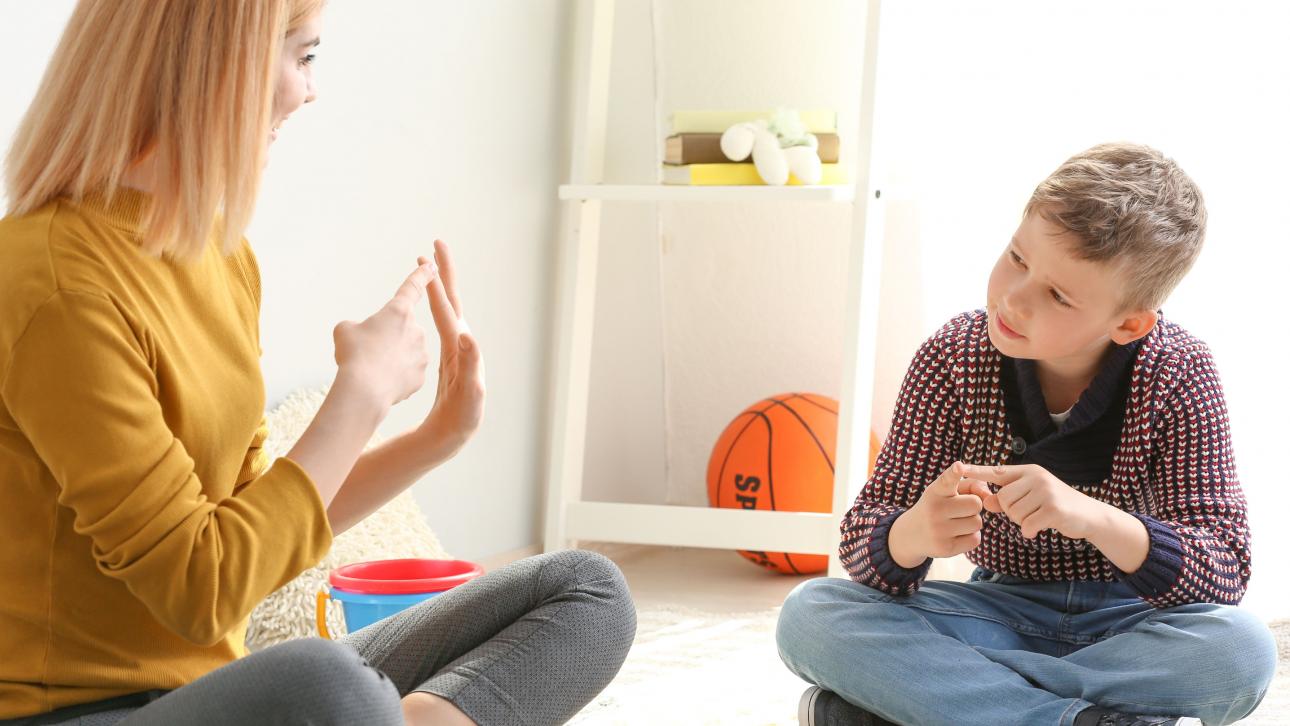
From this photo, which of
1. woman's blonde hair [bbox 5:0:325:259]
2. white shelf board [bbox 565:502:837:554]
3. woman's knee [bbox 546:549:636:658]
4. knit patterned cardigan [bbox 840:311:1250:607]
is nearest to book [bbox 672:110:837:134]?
white shelf board [bbox 565:502:837:554]

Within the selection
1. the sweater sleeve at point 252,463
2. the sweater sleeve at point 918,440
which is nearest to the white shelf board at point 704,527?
the sweater sleeve at point 918,440

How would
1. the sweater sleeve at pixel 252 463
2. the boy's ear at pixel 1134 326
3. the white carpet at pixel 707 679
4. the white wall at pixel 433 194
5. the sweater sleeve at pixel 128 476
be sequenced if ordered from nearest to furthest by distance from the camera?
the sweater sleeve at pixel 128 476
the sweater sleeve at pixel 252 463
the boy's ear at pixel 1134 326
the white carpet at pixel 707 679
the white wall at pixel 433 194

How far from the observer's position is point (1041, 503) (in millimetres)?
1076

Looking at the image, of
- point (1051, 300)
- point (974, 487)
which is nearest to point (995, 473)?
point (974, 487)

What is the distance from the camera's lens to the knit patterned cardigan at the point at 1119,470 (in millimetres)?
1150

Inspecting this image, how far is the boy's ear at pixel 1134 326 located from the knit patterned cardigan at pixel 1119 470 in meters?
0.03

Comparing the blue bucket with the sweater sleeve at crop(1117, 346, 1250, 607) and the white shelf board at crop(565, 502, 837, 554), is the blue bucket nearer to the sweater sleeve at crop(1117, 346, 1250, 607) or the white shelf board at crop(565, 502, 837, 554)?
the sweater sleeve at crop(1117, 346, 1250, 607)

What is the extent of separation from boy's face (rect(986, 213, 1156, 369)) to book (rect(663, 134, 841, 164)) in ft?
3.20

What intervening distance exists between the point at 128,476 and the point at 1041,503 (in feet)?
2.27

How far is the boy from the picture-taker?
3.63ft

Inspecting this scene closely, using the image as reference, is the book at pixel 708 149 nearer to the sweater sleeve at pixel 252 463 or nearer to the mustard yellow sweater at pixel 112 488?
the sweater sleeve at pixel 252 463

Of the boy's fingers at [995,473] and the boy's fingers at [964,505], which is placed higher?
the boy's fingers at [995,473]

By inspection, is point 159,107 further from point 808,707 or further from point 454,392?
point 808,707

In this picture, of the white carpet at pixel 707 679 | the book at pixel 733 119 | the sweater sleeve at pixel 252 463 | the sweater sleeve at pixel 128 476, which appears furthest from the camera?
the book at pixel 733 119
